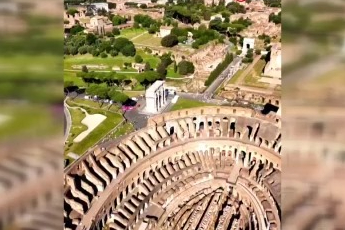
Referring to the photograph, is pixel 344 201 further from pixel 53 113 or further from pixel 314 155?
pixel 53 113

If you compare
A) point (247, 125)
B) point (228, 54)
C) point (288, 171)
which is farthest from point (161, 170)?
point (228, 54)

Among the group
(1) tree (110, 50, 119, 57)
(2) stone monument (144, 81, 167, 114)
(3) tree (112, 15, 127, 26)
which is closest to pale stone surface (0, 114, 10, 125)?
(2) stone monument (144, 81, 167, 114)

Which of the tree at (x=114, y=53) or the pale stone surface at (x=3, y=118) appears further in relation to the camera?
the tree at (x=114, y=53)

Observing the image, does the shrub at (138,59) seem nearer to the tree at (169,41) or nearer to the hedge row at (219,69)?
the tree at (169,41)

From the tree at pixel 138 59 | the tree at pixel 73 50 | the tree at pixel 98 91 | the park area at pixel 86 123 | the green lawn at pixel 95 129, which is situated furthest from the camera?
the tree at pixel 73 50

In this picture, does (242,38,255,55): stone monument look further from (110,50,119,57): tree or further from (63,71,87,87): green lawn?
(63,71,87,87): green lawn


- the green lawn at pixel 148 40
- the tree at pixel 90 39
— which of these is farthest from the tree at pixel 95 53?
the green lawn at pixel 148 40

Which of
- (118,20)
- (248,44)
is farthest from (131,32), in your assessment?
(248,44)
